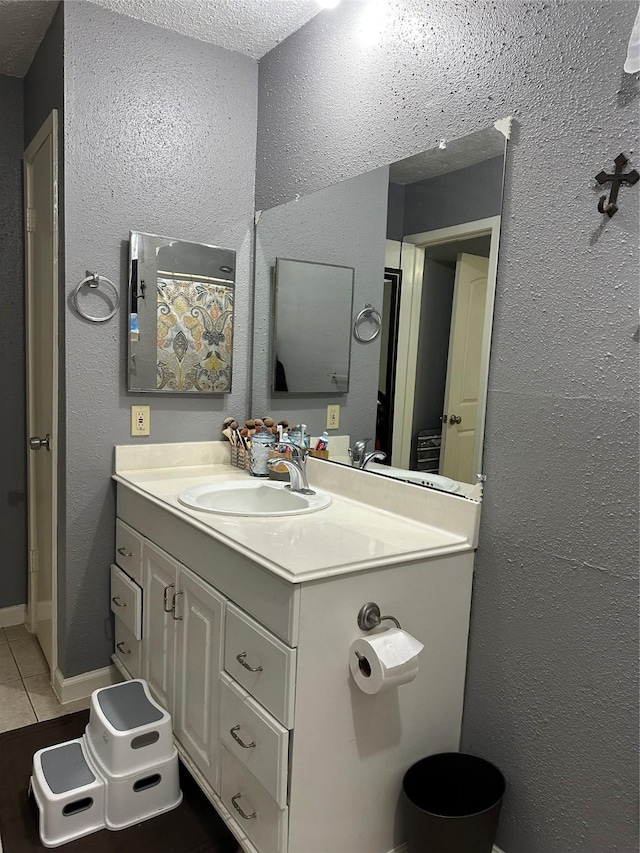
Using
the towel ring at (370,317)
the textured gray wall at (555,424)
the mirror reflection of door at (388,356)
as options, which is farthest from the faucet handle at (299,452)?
the textured gray wall at (555,424)

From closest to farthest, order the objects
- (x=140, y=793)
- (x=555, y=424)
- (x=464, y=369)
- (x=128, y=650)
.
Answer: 1. (x=555, y=424)
2. (x=464, y=369)
3. (x=140, y=793)
4. (x=128, y=650)

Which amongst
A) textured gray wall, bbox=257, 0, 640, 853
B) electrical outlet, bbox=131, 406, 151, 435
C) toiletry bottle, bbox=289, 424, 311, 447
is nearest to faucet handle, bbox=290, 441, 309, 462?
toiletry bottle, bbox=289, 424, 311, 447

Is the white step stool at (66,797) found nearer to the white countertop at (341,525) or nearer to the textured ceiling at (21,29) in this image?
the white countertop at (341,525)

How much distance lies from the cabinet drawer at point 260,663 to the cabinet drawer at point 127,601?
2.11 ft

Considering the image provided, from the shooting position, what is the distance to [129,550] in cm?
218

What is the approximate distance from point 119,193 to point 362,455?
1.29 m

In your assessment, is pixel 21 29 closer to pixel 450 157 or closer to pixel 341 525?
pixel 450 157

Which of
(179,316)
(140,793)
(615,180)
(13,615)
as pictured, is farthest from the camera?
(13,615)

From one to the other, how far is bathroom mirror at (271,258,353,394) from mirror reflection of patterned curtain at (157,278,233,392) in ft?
0.66

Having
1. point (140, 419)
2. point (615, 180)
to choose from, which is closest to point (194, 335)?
point (140, 419)

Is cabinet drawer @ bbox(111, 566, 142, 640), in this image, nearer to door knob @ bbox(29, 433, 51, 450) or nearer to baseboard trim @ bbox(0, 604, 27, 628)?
door knob @ bbox(29, 433, 51, 450)

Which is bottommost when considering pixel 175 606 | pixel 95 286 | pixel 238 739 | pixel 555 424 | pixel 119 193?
pixel 238 739

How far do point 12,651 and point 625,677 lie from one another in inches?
97.3

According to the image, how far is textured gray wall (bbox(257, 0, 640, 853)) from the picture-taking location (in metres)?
1.25
